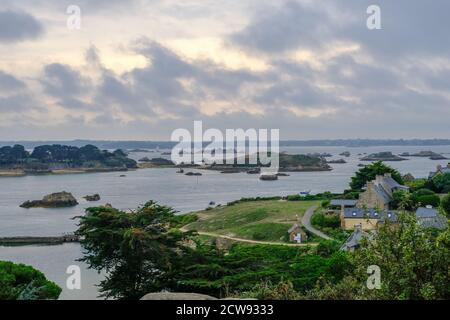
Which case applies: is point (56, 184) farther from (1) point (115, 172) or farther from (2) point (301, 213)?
(2) point (301, 213)

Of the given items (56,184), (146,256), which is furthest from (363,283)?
(56,184)

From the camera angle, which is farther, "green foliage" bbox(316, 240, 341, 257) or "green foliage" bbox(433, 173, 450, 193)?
"green foliage" bbox(433, 173, 450, 193)

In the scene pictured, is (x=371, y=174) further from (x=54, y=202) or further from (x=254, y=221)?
(x=54, y=202)

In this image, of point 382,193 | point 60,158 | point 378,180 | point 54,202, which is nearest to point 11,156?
point 60,158

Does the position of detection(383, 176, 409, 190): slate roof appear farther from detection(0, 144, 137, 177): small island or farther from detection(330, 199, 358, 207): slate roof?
detection(0, 144, 137, 177): small island

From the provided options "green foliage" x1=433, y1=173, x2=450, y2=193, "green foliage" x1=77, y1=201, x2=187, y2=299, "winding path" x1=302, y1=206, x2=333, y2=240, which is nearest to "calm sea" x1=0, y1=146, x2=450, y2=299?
"green foliage" x1=77, y1=201, x2=187, y2=299

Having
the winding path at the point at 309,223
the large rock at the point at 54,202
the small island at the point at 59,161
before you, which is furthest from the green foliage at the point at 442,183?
the small island at the point at 59,161
